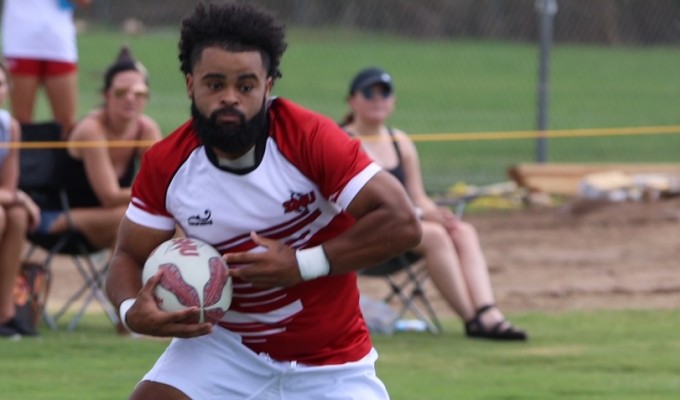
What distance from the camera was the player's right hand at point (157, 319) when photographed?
15.3ft

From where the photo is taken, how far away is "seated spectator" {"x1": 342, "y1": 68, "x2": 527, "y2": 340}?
9.49 metres

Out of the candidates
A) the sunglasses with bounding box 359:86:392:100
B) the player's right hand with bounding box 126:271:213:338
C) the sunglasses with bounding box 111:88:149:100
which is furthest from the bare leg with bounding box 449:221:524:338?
the player's right hand with bounding box 126:271:213:338

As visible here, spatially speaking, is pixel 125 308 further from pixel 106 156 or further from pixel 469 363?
pixel 106 156

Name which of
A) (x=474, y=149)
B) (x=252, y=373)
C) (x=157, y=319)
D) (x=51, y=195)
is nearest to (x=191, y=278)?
(x=157, y=319)

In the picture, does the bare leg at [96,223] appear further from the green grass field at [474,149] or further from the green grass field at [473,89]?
the green grass field at [473,89]

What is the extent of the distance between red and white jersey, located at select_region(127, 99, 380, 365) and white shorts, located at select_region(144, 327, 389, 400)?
0.04m

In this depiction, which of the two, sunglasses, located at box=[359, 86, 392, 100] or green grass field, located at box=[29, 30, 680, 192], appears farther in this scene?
green grass field, located at box=[29, 30, 680, 192]

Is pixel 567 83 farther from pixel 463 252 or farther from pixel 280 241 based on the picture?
pixel 280 241

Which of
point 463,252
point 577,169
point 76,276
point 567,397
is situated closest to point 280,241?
point 567,397

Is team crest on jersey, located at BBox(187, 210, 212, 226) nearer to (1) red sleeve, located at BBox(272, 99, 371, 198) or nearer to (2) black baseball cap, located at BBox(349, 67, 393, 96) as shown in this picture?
(1) red sleeve, located at BBox(272, 99, 371, 198)

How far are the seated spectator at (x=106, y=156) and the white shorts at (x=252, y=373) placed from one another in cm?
438

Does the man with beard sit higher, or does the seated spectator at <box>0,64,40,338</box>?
the man with beard

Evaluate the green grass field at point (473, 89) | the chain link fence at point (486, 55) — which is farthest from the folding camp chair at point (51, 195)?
the green grass field at point (473, 89)

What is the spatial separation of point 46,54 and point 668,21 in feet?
31.0
